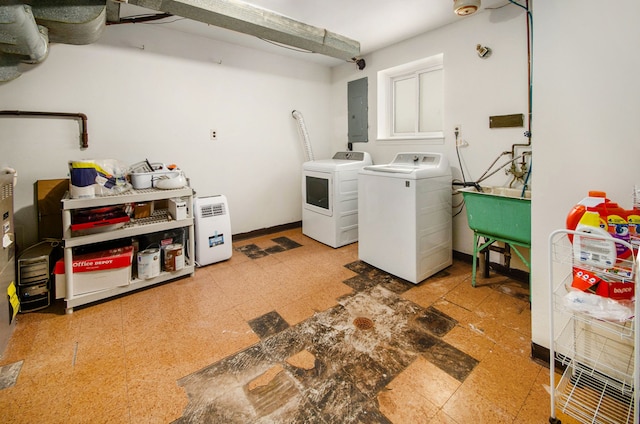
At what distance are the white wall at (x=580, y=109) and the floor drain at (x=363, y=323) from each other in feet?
3.31

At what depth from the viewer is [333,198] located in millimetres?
3562

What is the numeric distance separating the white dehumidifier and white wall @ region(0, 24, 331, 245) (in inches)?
20.8

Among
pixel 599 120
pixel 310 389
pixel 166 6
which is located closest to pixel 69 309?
pixel 310 389

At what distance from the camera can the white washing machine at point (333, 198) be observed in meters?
3.57

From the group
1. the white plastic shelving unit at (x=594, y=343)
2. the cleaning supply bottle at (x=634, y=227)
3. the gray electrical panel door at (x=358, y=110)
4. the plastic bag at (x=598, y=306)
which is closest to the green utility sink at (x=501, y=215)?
the white plastic shelving unit at (x=594, y=343)

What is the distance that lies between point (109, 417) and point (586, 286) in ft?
7.37

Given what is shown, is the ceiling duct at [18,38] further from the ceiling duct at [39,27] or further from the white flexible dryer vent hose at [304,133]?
the white flexible dryer vent hose at [304,133]

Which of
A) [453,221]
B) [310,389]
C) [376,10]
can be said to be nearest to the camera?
[310,389]

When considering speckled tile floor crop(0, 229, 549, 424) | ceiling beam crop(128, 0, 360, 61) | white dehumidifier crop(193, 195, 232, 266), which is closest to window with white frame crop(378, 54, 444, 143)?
ceiling beam crop(128, 0, 360, 61)

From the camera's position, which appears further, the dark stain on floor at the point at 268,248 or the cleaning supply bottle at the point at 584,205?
the dark stain on floor at the point at 268,248

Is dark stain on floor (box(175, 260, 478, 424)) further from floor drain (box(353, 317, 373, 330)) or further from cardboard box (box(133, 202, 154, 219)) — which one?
cardboard box (box(133, 202, 154, 219))

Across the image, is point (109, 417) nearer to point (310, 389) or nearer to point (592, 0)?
point (310, 389)

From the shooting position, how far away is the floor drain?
6.77 feet

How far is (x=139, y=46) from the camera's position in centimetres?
305
